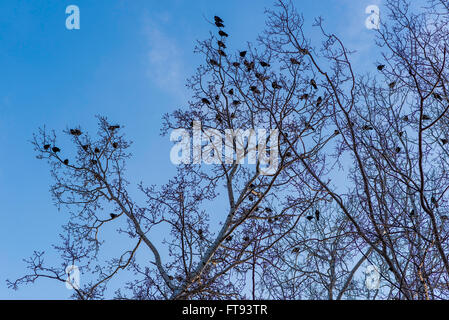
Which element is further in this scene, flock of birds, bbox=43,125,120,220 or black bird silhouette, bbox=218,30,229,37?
flock of birds, bbox=43,125,120,220

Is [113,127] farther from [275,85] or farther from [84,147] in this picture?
[275,85]

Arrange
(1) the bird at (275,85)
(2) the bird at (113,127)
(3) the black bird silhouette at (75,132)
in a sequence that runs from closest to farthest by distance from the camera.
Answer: (1) the bird at (275,85) < (3) the black bird silhouette at (75,132) < (2) the bird at (113,127)

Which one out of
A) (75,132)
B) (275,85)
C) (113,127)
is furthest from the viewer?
(113,127)

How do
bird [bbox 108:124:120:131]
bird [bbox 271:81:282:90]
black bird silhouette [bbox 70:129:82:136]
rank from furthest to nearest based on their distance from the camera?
bird [bbox 108:124:120:131] < black bird silhouette [bbox 70:129:82:136] < bird [bbox 271:81:282:90]

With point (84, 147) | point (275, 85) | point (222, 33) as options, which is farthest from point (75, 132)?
point (275, 85)

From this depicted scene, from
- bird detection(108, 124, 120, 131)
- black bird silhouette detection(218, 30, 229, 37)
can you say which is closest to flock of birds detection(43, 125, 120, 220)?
bird detection(108, 124, 120, 131)

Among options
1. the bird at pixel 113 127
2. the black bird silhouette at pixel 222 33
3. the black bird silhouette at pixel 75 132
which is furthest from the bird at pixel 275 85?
the black bird silhouette at pixel 75 132

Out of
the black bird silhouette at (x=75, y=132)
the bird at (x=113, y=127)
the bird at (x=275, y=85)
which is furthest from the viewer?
the bird at (x=113, y=127)

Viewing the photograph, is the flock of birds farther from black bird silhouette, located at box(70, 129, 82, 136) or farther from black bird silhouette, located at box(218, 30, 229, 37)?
black bird silhouette, located at box(218, 30, 229, 37)

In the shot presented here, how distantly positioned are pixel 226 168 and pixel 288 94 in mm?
1773

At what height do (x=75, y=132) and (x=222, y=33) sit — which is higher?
(x=222, y=33)

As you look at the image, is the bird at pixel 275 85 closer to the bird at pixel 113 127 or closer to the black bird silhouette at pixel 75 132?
the bird at pixel 113 127
